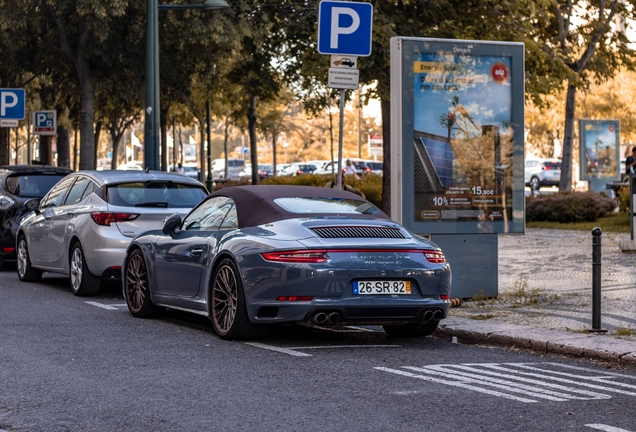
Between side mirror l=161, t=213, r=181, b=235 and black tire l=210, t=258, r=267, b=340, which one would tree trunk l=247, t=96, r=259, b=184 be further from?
black tire l=210, t=258, r=267, b=340

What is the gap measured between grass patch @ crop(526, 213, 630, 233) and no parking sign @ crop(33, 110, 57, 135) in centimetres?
1254

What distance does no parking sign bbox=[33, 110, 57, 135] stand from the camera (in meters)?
29.4

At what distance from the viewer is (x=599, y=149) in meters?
36.2

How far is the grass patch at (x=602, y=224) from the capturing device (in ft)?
80.0

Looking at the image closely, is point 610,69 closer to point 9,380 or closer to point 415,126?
point 415,126

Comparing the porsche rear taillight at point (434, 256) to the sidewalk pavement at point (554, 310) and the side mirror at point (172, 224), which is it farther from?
the side mirror at point (172, 224)

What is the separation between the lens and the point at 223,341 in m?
9.43

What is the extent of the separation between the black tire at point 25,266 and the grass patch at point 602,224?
43.0 ft

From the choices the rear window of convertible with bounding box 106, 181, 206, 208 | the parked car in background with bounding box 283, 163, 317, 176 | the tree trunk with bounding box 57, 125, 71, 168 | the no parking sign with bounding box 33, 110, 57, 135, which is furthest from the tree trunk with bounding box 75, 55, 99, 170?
the parked car in background with bounding box 283, 163, 317, 176

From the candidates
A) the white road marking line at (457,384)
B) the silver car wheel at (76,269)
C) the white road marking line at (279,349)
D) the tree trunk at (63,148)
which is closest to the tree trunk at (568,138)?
the tree trunk at (63,148)

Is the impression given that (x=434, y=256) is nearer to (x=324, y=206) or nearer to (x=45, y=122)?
(x=324, y=206)

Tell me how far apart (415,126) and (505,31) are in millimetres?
16218

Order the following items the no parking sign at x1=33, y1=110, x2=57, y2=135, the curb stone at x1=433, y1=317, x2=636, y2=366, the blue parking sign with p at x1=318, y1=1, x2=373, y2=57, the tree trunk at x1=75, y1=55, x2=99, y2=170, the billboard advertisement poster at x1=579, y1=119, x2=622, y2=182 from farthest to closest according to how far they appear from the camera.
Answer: the billboard advertisement poster at x1=579, y1=119, x2=622, y2=182 → the no parking sign at x1=33, y1=110, x2=57, y2=135 → the tree trunk at x1=75, y1=55, x2=99, y2=170 → the blue parking sign with p at x1=318, y1=1, x2=373, y2=57 → the curb stone at x1=433, y1=317, x2=636, y2=366

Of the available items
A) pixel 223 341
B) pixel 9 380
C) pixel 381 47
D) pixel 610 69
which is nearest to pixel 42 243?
pixel 223 341
